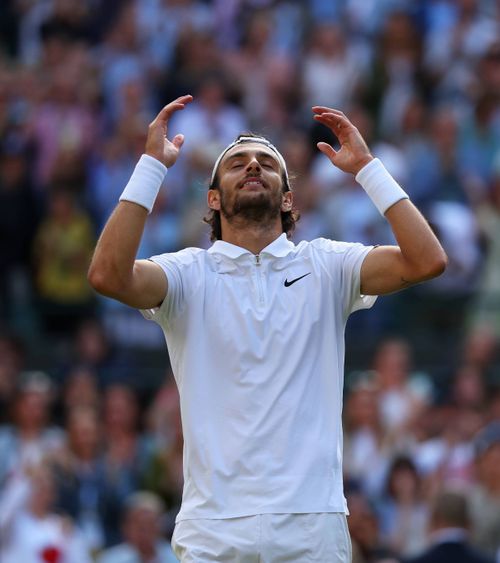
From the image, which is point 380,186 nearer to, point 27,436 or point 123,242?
point 123,242

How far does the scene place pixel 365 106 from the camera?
14.9 metres

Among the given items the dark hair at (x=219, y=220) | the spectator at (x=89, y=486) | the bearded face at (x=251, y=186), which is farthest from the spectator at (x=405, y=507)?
the bearded face at (x=251, y=186)

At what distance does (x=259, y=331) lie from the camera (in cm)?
584

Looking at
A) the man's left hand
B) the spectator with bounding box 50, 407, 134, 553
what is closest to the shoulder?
the man's left hand

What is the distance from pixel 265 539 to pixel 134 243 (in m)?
1.14

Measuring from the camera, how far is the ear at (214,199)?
6242 mm

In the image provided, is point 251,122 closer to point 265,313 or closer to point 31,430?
point 31,430

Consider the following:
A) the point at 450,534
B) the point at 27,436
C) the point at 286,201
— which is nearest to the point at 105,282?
the point at 286,201

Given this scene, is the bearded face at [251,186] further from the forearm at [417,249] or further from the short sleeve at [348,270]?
the forearm at [417,249]

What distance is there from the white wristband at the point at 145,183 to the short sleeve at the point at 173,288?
0.82ft

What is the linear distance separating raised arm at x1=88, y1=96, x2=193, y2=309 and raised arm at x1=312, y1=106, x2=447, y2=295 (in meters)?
0.62

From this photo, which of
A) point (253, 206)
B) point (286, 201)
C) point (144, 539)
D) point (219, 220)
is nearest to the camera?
point (253, 206)

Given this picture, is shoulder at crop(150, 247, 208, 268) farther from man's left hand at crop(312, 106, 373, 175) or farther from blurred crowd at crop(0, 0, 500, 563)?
blurred crowd at crop(0, 0, 500, 563)

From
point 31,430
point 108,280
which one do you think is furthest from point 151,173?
point 31,430
